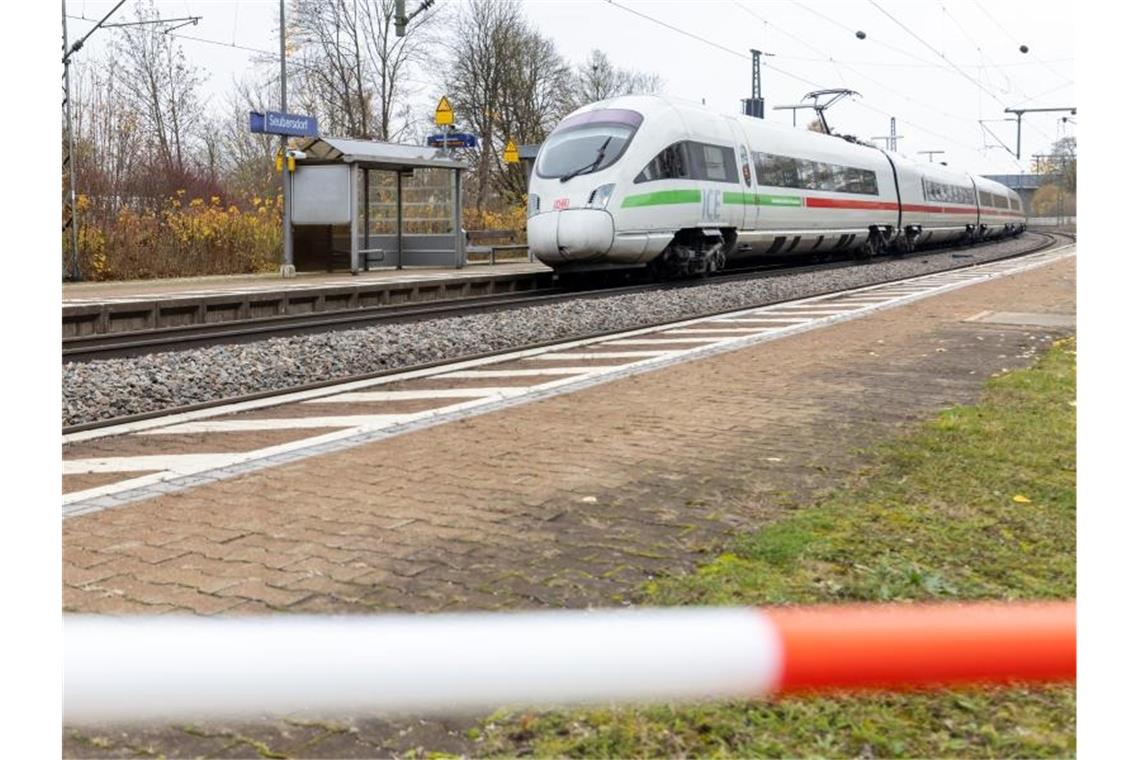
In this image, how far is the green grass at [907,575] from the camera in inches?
112

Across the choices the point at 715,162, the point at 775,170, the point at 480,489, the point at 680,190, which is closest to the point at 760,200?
the point at 775,170

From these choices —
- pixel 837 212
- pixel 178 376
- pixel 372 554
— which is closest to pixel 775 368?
pixel 178 376

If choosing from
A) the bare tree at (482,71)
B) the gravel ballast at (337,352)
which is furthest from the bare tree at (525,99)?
the gravel ballast at (337,352)

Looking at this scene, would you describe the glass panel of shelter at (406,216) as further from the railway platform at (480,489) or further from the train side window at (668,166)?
the railway platform at (480,489)

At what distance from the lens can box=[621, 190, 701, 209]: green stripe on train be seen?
18.9m

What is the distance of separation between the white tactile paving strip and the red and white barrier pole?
4.38 meters

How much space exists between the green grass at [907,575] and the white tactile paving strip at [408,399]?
294 centimetres

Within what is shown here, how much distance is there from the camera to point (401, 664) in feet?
4.02

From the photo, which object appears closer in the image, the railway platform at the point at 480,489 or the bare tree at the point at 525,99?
the railway platform at the point at 480,489

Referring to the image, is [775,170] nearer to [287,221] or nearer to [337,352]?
[287,221]

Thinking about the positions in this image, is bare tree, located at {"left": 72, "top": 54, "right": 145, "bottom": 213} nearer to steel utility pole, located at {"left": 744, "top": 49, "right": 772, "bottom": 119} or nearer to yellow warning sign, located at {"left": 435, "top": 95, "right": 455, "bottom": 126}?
yellow warning sign, located at {"left": 435, "top": 95, "right": 455, "bottom": 126}

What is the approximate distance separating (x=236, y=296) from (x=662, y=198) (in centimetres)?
724

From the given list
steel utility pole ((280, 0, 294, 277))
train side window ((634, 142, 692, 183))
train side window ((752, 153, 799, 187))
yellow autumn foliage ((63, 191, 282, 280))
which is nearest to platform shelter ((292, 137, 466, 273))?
steel utility pole ((280, 0, 294, 277))
